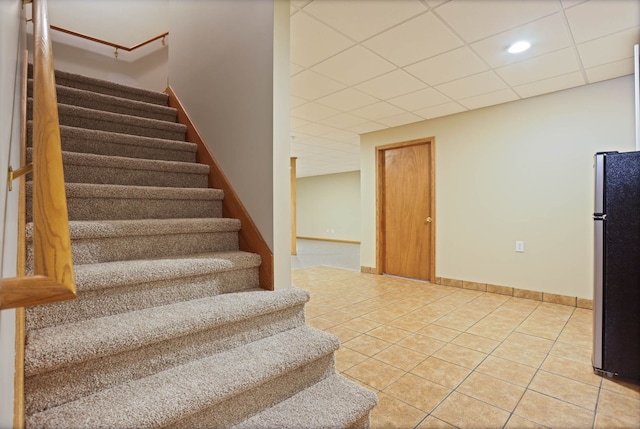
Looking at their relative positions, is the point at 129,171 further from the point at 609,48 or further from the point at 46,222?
the point at 609,48

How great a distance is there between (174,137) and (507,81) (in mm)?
3202

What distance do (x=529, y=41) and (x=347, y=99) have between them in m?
1.78

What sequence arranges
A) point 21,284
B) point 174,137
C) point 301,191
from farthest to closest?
1. point 301,191
2. point 174,137
3. point 21,284

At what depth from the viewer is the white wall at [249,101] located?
75.7 inches

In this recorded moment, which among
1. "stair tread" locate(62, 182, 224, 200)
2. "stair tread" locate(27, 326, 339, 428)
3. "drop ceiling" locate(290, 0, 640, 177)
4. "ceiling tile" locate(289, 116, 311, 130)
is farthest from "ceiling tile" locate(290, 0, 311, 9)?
"ceiling tile" locate(289, 116, 311, 130)

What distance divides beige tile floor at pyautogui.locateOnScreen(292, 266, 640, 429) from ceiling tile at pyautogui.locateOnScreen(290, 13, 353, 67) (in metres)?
2.33

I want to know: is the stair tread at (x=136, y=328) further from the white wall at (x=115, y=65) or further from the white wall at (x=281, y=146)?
the white wall at (x=115, y=65)

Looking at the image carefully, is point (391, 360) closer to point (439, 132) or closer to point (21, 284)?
point (21, 284)

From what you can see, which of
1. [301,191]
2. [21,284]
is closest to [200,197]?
[21,284]

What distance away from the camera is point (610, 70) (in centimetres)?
301

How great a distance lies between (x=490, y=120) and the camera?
402cm

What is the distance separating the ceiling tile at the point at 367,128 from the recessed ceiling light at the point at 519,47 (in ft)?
7.21

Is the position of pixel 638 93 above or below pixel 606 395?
above

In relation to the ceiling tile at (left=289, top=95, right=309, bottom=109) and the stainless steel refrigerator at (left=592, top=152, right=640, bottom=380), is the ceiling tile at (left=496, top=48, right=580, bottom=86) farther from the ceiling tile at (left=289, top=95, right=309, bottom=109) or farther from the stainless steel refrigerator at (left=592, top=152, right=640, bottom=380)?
the ceiling tile at (left=289, top=95, right=309, bottom=109)
